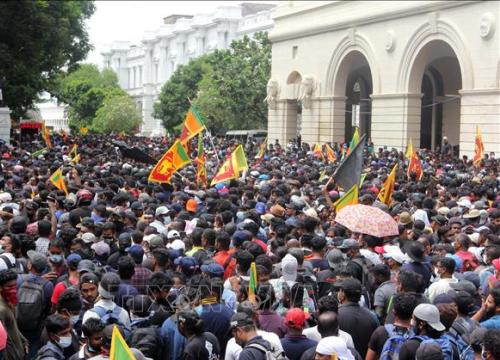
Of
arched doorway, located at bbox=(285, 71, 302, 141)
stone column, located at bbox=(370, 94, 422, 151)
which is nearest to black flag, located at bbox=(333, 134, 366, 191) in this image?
stone column, located at bbox=(370, 94, 422, 151)

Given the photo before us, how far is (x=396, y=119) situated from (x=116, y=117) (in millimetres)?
48170

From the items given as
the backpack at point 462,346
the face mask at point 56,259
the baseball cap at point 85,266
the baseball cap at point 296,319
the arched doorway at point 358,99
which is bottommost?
the backpack at point 462,346

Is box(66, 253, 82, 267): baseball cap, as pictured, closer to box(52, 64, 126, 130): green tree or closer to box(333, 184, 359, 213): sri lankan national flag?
box(333, 184, 359, 213): sri lankan national flag

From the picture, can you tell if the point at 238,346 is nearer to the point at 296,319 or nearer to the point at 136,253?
the point at 296,319

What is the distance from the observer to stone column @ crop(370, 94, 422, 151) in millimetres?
35403

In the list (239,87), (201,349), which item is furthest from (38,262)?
(239,87)

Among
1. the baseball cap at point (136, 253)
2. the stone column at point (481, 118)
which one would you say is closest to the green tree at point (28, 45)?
the stone column at point (481, 118)

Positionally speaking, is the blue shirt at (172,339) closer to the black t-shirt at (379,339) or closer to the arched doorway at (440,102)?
the black t-shirt at (379,339)

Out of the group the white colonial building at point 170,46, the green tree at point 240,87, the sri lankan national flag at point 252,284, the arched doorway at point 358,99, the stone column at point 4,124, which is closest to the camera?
the sri lankan national flag at point 252,284

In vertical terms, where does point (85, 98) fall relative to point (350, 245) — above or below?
above

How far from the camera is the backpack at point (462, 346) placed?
588 centimetres

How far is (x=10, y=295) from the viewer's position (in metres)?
6.88

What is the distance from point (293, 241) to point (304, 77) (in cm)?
3336

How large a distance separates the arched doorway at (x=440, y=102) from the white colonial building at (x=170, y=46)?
115 feet
